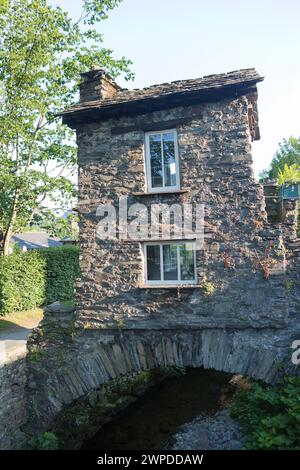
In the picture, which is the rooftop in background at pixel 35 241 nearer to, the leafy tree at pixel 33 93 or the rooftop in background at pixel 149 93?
the leafy tree at pixel 33 93

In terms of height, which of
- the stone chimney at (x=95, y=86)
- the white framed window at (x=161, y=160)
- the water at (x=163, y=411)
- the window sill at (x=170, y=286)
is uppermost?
the stone chimney at (x=95, y=86)

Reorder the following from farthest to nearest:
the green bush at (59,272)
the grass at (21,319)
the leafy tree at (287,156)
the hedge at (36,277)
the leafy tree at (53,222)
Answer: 1. the leafy tree at (287,156)
2. the green bush at (59,272)
3. the leafy tree at (53,222)
4. the hedge at (36,277)
5. the grass at (21,319)

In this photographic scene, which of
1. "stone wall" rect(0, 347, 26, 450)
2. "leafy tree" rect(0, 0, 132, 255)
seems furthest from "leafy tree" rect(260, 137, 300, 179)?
"stone wall" rect(0, 347, 26, 450)

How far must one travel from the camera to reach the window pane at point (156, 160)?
8.94 m

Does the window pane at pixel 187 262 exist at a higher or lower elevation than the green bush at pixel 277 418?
higher

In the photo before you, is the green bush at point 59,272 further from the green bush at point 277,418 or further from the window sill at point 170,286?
the green bush at point 277,418

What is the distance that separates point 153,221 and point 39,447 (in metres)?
6.42

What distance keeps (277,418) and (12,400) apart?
633 cm

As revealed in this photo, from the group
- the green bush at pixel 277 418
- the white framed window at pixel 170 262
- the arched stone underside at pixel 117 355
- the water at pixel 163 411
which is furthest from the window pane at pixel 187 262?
the water at pixel 163 411

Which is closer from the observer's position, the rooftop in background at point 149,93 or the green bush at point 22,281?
the rooftop in background at point 149,93

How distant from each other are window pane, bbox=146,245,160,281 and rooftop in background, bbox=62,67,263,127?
11.4 ft

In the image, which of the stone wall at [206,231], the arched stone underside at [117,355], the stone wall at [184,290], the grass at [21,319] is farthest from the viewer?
the grass at [21,319]

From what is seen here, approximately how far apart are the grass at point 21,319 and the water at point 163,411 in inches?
219
